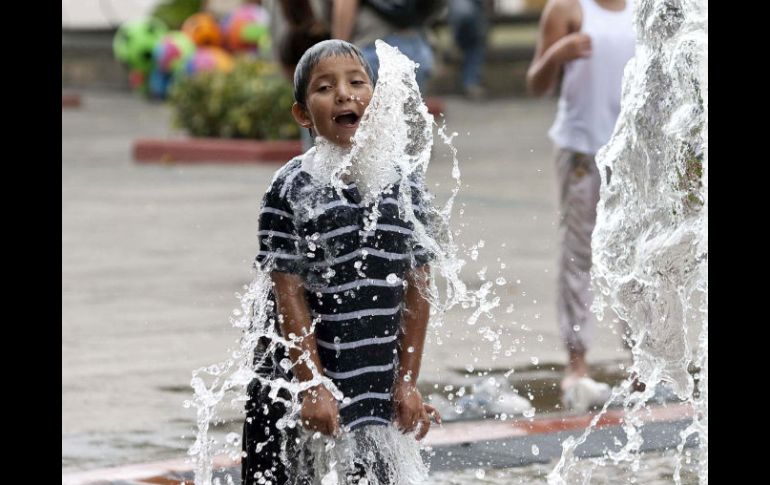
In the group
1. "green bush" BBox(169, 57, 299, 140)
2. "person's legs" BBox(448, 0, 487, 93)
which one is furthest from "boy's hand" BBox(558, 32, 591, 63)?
"person's legs" BBox(448, 0, 487, 93)

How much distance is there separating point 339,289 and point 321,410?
0.28m

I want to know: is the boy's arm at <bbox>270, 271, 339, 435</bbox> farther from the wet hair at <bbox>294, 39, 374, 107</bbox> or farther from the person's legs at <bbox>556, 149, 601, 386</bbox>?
the person's legs at <bbox>556, 149, 601, 386</bbox>

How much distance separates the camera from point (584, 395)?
5.98 m

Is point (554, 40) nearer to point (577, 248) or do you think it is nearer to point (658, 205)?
point (577, 248)

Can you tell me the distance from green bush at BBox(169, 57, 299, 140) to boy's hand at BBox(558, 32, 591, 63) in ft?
28.4

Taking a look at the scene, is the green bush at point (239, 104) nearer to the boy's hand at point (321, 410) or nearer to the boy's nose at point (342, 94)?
the boy's nose at point (342, 94)

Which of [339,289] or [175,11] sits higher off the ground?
[175,11]

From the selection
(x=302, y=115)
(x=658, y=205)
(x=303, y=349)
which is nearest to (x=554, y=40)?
(x=658, y=205)

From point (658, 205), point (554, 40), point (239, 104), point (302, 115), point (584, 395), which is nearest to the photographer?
point (302, 115)

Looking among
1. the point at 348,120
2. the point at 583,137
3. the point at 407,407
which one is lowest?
the point at 407,407

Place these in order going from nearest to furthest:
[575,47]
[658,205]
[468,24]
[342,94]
Answer: [342,94] → [658,205] → [575,47] → [468,24]

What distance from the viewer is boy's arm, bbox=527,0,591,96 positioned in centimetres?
622

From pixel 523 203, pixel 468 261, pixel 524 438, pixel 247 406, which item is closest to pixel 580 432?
pixel 524 438
